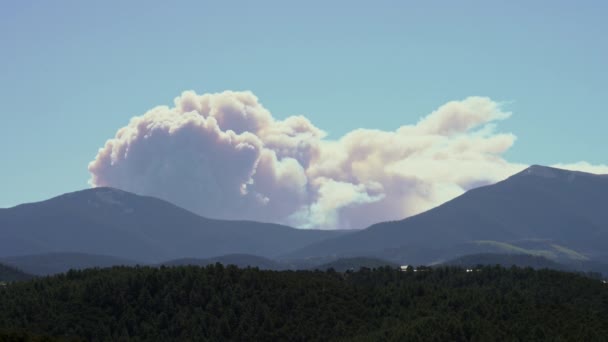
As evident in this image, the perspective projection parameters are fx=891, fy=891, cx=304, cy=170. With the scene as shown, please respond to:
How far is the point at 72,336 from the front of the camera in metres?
188

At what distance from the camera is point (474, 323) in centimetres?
19775

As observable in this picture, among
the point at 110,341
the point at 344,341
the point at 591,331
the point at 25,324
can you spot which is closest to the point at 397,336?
the point at 344,341

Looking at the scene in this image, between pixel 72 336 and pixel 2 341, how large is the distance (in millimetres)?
63047

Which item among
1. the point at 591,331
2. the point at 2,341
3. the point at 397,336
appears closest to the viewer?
the point at 2,341

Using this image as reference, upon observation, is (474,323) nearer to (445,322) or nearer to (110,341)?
(445,322)

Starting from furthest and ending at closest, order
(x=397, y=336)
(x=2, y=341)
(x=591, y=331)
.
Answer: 1. (x=591, y=331)
2. (x=397, y=336)
3. (x=2, y=341)

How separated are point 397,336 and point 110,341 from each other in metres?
60.9

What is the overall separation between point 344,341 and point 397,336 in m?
13.4

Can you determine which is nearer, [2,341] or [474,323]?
[2,341]

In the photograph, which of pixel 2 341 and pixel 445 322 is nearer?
pixel 2 341

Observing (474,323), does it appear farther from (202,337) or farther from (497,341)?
(202,337)

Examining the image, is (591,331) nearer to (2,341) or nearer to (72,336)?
(72,336)

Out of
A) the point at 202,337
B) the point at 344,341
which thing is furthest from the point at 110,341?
the point at 344,341

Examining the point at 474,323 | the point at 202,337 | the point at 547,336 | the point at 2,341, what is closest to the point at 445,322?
the point at 474,323
